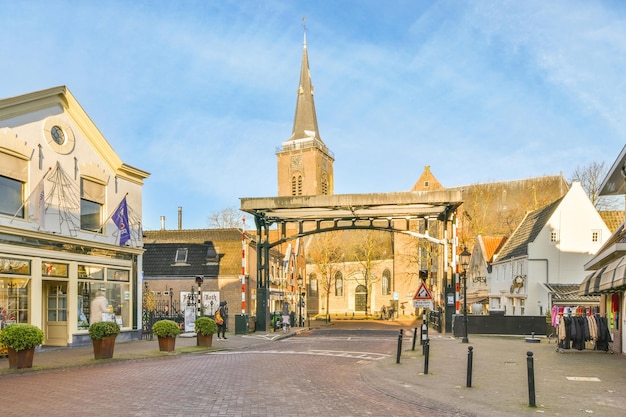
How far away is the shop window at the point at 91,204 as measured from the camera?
21.2m

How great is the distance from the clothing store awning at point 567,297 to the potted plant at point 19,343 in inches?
1100

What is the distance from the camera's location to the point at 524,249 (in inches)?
1471

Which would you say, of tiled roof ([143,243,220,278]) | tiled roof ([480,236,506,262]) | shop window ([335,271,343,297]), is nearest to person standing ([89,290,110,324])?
tiled roof ([143,243,220,278])

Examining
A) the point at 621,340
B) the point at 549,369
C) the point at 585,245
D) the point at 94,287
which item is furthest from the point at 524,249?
the point at 94,287

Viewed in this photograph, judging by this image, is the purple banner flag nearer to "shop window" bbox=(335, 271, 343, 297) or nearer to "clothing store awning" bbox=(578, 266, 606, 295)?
"clothing store awning" bbox=(578, 266, 606, 295)

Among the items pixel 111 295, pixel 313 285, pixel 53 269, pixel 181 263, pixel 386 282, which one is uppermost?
pixel 53 269

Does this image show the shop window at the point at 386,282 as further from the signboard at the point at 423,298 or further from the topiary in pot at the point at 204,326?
the signboard at the point at 423,298

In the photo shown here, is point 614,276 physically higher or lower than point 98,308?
higher

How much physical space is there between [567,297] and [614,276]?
18978 mm

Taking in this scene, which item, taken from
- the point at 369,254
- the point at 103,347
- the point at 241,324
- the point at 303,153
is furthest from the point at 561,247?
the point at 303,153

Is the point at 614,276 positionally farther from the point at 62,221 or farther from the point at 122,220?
the point at 62,221

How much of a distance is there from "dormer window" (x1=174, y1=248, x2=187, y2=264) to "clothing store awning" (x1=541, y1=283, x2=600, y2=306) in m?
23.6

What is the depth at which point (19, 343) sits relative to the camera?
13.6 meters

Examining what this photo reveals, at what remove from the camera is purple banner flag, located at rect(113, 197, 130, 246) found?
21.8 metres
